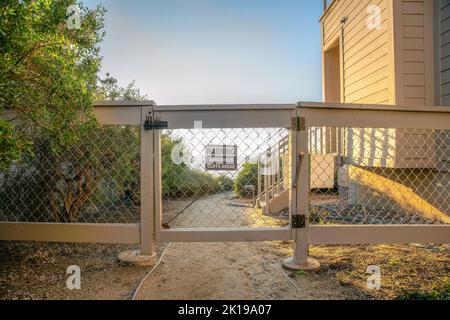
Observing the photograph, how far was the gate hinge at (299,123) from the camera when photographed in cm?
224

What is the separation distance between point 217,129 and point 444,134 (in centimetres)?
369

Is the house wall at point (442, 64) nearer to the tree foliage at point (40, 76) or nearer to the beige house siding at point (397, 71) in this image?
the beige house siding at point (397, 71)

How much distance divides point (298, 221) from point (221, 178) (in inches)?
143

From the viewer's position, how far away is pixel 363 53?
5.48 meters

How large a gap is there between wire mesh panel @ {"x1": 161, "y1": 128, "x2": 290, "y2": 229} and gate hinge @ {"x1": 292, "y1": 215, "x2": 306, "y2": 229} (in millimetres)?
645

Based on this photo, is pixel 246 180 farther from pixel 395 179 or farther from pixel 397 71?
pixel 397 71

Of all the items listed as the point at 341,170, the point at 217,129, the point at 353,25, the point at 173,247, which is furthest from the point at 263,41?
the point at 173,247

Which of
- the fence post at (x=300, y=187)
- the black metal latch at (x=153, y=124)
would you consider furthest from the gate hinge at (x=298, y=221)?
the black metal latch at (x=153, y=124)

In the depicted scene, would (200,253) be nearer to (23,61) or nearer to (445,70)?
(23,61)

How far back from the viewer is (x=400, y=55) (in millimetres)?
4301

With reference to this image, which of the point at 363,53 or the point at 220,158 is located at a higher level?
the point at 363,53

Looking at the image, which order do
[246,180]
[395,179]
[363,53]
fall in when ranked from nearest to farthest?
1. [395,179]
2. [363,53]
3. [246,180]

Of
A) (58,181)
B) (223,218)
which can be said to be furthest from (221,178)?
→ (58,181)

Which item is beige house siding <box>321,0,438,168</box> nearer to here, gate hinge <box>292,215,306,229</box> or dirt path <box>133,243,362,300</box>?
gate hinge <box>292,215,306,229</box>
